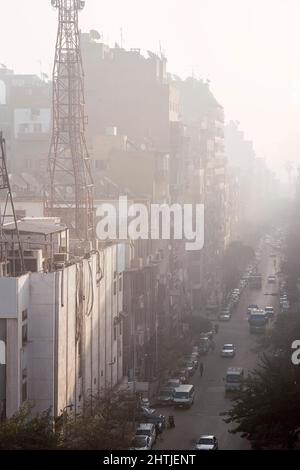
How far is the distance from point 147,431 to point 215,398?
9535 mm

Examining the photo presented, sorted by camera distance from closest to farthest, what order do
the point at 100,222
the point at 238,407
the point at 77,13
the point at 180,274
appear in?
the point at 238,407 < the point at 77,13 < the point at 100,222 < the point at 180,274

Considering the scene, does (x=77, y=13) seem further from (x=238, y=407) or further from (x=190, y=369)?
(x=238, y=407)

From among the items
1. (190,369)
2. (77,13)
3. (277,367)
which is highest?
(77,13)

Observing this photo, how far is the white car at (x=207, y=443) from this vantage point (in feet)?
94.7

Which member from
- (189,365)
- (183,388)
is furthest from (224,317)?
(183,388)

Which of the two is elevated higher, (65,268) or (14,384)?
(65,268)

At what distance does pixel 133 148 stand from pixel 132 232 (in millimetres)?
10621

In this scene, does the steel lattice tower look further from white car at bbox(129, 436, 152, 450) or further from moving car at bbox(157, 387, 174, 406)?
white car at bbox(129, 436, 152, 450)

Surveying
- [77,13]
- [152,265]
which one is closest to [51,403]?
[77,13]

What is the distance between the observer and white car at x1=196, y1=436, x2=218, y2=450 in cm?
2888

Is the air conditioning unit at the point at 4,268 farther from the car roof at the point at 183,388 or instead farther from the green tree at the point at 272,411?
the car roof at the point at 183,388

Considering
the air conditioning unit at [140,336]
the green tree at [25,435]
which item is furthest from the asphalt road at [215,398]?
the green tree at [25,435]

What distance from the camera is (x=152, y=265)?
4619 centimetres

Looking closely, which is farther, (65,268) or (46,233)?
(46,233)
